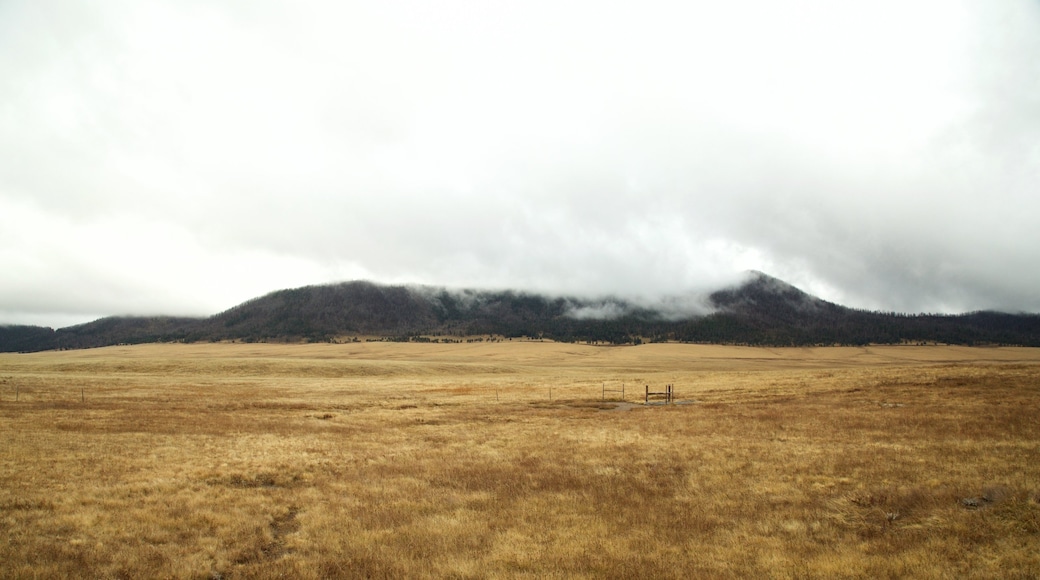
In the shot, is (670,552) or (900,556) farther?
(670,552)

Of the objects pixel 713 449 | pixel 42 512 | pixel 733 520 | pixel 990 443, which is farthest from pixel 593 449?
pixel 42 512

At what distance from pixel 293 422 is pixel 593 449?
22.7 m

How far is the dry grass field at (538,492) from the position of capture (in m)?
10.9

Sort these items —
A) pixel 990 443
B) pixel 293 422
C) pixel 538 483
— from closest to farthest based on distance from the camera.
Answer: pixel 538 483
pixel 990 443
pixel 293 422

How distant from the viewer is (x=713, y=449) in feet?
75.7

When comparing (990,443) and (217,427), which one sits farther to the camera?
(217,427)

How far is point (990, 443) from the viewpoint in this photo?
68.7 feet

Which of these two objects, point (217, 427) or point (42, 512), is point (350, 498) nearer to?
point (42, 512)

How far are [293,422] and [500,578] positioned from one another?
30.1 meters

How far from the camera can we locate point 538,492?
1691 cm

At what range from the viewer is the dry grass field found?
10.9 meters

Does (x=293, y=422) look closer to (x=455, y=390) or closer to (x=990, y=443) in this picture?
(x=455, y=390)

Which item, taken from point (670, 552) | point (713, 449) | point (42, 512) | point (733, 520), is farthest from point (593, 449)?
point (42, 512)

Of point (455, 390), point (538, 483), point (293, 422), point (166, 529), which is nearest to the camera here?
point (166, 529)
